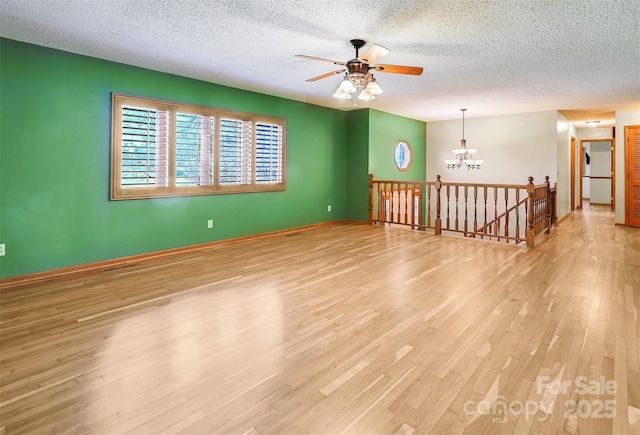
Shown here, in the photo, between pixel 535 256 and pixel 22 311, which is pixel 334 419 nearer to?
pixel 22 311

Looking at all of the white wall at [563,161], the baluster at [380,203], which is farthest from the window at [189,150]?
the white wall at [563,161]

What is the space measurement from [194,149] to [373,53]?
316cm

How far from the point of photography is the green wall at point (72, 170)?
12.6 feet

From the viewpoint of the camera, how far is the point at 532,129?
26.0 feet

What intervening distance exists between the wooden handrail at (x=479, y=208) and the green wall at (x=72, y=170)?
11.3ft

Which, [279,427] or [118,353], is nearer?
[279,427]

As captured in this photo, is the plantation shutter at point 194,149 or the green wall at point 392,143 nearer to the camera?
the plantation shutter at point 194,149

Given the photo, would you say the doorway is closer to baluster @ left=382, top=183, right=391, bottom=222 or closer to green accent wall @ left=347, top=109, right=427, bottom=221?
green accent wall @ left=347, top=109, right=427, bottom=221

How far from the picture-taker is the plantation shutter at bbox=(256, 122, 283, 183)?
20.7ft

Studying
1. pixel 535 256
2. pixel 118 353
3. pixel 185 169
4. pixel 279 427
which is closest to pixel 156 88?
pixel 185 169

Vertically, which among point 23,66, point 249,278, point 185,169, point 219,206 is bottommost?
point 249,278

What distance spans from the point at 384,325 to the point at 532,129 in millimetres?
7204

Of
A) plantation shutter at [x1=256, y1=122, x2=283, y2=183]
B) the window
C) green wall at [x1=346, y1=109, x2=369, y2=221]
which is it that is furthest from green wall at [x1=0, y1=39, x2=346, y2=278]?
green wall at [x1=346, y1=109, x2=369, y2=221]

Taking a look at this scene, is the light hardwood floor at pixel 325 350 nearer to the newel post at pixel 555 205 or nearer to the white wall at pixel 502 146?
the newel post at pixel 555 205
